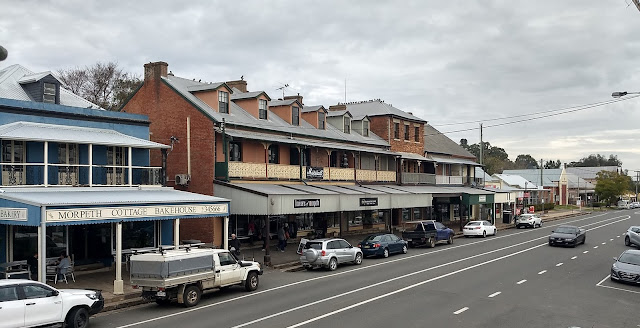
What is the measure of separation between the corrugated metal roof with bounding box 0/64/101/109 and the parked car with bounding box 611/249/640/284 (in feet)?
82.4

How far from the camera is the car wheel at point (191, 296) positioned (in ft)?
58.5

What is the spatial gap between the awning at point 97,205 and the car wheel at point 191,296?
4.59m

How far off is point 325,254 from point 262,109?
Answer: 13.9 m

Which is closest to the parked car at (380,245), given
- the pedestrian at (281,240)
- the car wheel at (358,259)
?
the car wheel at (358,259)

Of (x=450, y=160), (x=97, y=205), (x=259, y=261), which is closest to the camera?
(x=97, y=205)

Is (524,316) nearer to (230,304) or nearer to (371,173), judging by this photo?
(230,304)

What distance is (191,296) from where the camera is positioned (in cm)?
1811

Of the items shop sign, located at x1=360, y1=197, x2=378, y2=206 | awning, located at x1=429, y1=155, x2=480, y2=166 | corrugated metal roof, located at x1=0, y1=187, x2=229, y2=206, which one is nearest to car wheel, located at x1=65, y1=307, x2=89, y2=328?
corrugated metal roof, located at x1=0, y1=187, x2=229, y2=206

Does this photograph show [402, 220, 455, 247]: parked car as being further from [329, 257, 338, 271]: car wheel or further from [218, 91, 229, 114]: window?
[218, 91, 229, 114]: window

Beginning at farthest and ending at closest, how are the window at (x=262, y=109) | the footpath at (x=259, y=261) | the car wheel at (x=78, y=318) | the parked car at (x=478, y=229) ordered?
the parked car at (x=478, y=229) → the window at (x=262, y=109) → the footpath at (x=259, y=261) → the car wheel at (x=78, y=318)

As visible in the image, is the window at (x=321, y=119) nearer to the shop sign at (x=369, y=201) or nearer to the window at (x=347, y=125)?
the window at (x=347, y=125)

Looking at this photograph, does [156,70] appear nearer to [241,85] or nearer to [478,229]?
[241,85]

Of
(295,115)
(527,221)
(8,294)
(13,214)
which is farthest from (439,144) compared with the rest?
(8,294)

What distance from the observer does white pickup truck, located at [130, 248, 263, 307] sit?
56.3ft
